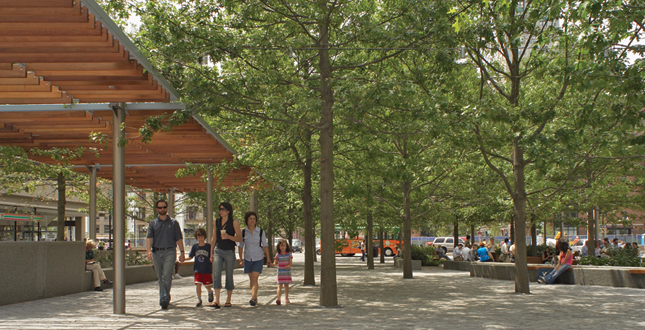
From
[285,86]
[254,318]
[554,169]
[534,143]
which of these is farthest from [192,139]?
[554,169]

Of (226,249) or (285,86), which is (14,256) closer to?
(226,249)

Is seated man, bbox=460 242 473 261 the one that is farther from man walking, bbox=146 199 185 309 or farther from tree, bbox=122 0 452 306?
man walking, bbox=146 199 185 309

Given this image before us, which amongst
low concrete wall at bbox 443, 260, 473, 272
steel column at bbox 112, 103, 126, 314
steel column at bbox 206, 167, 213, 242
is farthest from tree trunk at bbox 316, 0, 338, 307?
low concrete wall at bbox 443, 260, 473, 272

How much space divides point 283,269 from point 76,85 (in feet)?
16.3

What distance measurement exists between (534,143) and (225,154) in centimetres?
808

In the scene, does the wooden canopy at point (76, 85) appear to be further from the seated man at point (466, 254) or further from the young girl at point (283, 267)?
the seated man at point (466, 254)

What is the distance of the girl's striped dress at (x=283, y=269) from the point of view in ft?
39.0

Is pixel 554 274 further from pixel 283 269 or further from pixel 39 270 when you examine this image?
pixel 39 270

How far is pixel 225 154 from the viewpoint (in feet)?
54.5

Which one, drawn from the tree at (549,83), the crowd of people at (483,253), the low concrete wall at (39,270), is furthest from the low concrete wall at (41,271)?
the crowd of people at (483,253)

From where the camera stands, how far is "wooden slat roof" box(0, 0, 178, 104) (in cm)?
700

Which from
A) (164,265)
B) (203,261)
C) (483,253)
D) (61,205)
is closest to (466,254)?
(483,253)

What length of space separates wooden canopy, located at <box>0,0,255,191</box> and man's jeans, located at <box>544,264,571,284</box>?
32.0 ft

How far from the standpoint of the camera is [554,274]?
18.0 metres
